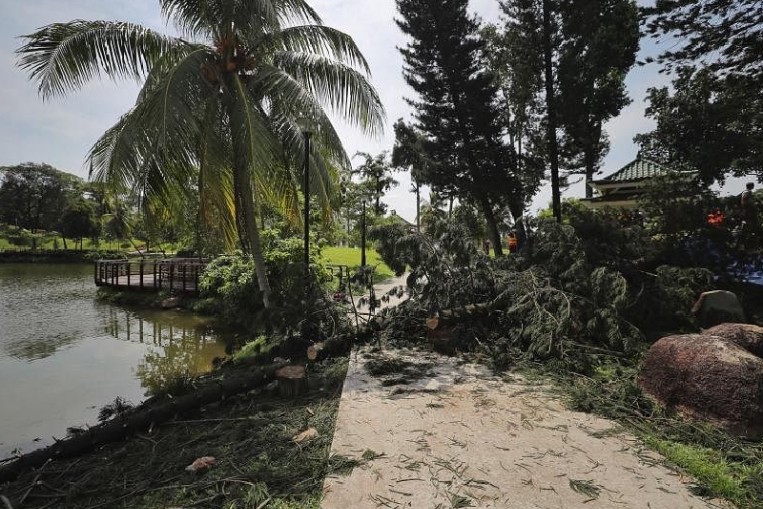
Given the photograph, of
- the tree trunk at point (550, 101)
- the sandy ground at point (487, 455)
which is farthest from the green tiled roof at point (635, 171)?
the sandy ground at point (487, 455)

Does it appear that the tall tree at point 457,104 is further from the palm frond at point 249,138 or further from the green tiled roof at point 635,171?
the palm frond at point 249,138

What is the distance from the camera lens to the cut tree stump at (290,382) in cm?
501

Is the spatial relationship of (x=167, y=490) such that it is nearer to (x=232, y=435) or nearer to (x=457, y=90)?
(x=232, y=435)

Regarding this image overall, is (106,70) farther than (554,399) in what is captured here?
Yes

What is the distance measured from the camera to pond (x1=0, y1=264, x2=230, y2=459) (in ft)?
22.2

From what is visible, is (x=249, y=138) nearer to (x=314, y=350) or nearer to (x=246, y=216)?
(x=246, y=216)

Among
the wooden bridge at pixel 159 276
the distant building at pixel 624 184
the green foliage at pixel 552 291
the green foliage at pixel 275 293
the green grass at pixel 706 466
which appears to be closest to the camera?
the green grass at pixel 706 466

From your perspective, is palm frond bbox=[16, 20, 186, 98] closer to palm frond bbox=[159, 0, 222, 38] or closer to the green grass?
palm frond bbox=[159, 0, 222, 38]

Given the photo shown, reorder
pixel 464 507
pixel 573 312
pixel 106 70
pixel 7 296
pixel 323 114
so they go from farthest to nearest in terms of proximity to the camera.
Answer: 1. pixel 7 296
2. pixel 323 114
3. pixel 106 70
4. pixel 573 312
5. pixel 464 507

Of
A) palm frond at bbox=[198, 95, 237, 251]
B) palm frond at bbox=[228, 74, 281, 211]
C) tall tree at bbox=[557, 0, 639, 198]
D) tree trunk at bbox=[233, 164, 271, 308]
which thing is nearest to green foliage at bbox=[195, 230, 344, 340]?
tree trunk at bbox=[233, 164, 271, 308]

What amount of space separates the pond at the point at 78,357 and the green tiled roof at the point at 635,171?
14.9 metres

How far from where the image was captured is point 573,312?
6141 millimetres

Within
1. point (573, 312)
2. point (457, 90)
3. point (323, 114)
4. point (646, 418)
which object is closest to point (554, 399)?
point (646, 418)

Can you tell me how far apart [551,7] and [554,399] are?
12.6 metres
